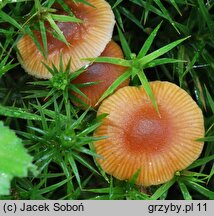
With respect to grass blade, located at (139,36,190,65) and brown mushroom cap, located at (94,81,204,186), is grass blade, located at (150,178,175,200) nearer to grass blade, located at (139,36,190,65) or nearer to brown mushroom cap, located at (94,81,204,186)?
brown mushroom cap, located at (94,81,204,186)

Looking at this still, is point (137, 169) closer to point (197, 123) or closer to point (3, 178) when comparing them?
point (197, 123)

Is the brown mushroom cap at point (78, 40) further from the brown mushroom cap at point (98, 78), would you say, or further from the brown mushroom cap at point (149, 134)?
the brown mushroom cap at point (149, 134)

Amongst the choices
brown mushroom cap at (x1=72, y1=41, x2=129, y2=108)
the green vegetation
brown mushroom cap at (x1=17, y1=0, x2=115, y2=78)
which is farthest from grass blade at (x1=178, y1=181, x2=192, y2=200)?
brown mushroom cap at (x1=17, y1=0, x2=115, y2=78)

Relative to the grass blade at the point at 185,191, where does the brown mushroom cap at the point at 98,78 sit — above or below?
above

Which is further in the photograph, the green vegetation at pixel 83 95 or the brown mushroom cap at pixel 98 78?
the brown mushroom cap at pixel 98 78

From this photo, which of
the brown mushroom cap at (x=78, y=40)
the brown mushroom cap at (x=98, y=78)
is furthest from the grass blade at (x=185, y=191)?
the brown mushroom cap at (x=78, y=40)

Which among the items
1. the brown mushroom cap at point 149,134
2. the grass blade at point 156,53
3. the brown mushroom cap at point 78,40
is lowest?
the brown mushroom cap at point 149,134

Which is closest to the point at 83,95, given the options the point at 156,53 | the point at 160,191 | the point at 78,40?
the point at 78,40
